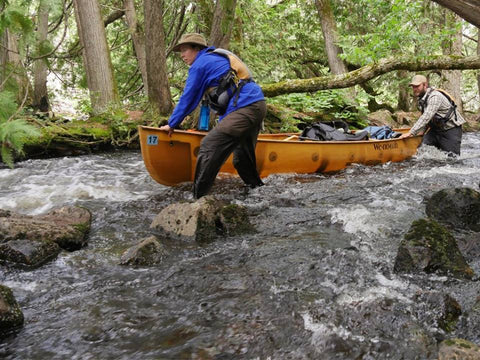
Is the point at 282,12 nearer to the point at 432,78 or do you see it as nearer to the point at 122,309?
the point at 432,78

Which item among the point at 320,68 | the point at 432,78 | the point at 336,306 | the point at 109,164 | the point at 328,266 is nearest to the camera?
the point at 336,306

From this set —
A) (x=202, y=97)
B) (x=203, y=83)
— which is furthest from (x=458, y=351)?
(x=202, y=97)

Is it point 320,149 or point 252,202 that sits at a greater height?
point 320,149

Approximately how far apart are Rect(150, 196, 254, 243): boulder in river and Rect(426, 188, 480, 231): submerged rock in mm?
2207

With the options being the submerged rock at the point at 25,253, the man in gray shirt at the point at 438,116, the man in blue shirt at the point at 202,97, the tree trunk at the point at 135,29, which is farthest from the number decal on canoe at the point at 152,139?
the tree trunk at the point at 135,29

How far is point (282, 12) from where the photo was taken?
16109 mm

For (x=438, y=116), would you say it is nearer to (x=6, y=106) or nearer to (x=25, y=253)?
(x=25, y=253)

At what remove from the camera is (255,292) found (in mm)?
3416

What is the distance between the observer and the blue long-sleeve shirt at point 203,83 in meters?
5.69

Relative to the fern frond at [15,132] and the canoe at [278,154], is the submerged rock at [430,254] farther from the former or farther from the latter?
the canoe at [278,154]

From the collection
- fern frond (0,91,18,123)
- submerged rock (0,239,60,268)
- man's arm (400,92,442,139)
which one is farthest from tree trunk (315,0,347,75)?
fern frond (0,91,18,123)

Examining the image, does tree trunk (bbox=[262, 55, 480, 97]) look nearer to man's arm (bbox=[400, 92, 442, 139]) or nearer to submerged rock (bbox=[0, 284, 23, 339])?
man's arm (bbox=[400, 92, 442, 139])

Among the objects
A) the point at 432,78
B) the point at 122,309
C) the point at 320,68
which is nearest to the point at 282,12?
the point at 320,68

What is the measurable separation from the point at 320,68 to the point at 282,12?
3.92 metres
